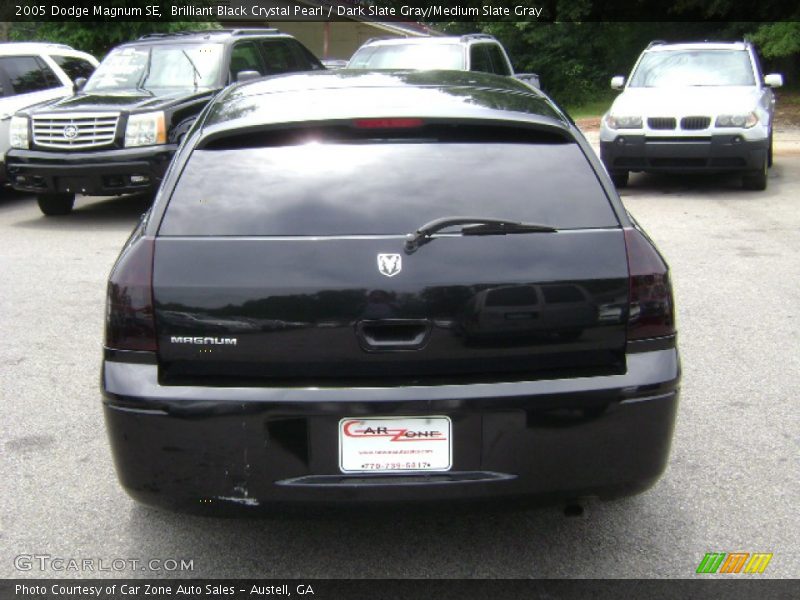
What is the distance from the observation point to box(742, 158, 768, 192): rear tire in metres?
12.4

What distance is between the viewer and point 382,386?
3.10 meters

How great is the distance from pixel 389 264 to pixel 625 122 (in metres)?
9.88

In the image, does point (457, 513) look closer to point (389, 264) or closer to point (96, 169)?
point (389, 264)

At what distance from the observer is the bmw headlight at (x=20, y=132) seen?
10953 mm

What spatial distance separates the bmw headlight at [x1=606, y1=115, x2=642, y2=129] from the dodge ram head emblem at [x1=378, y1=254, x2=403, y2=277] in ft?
32.2

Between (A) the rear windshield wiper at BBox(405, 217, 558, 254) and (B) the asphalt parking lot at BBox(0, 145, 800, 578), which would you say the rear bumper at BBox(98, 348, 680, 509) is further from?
(A) the rear windshield wiper at BBox(405, 217, 558, 254)

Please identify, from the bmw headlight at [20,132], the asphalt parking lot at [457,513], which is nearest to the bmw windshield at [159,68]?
the bmw headlight at [20,132]

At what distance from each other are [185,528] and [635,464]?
1760 mm

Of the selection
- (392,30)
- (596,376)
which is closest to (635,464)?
(596,376)

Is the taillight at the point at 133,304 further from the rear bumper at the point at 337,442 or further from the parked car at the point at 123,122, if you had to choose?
the parked car at the point at 123,122

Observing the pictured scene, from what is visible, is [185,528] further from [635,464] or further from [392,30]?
[392,30]

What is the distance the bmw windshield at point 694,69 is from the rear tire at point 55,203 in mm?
7404

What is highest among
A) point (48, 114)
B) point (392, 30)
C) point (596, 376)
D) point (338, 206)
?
point (338, 206)

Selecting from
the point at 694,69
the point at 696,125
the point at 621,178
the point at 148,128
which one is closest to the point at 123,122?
the point at 148,128
